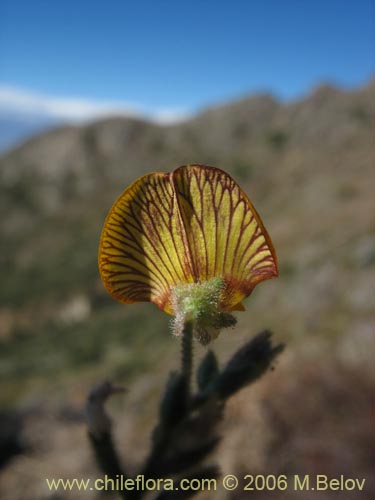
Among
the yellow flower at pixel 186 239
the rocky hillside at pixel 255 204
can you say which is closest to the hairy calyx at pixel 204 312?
the yellow flower at pixel 186 239

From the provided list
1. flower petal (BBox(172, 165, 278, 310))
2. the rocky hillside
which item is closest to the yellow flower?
flower petal (BBox(172, 165, 278, 310))

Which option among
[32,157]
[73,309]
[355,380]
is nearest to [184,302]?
[355,380]

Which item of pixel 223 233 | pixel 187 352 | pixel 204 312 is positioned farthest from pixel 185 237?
pixel 187 352

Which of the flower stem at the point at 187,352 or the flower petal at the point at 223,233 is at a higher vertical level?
the flower petal at the point at 223,233

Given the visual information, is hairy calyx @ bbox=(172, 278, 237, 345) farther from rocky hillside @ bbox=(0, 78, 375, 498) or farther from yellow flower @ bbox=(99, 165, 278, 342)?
rocky hillside @ bbox=(0, 78, 375, 498)

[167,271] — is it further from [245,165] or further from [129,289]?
[245,165]

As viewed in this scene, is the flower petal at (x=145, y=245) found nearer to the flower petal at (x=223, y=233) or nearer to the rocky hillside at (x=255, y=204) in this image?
the flower petal at (x=223, y=233)
